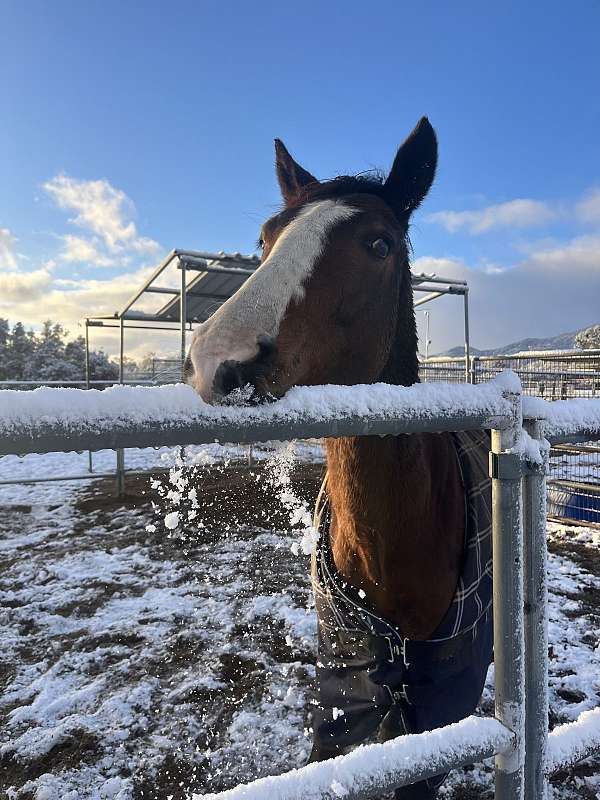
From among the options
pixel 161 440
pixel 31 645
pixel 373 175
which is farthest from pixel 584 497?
pixel 161 440

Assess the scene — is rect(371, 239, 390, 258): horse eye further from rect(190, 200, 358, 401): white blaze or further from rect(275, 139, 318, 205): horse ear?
rect(275, 139, 318, 205): horse ear

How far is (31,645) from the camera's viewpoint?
3.01m

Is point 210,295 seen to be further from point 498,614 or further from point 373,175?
point 498,614

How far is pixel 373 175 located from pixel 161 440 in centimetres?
143

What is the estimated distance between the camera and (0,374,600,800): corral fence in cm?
54

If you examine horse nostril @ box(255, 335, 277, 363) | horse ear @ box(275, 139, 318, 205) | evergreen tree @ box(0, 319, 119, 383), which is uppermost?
evergreen tree @ box(0, 319, 119, 383)

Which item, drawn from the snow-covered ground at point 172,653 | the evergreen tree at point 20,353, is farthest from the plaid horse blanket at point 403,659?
the evergreen tree at point 20,353

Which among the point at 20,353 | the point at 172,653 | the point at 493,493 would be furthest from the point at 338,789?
the point at 20,353

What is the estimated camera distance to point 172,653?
294 centimetres

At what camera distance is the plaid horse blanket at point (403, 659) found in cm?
154

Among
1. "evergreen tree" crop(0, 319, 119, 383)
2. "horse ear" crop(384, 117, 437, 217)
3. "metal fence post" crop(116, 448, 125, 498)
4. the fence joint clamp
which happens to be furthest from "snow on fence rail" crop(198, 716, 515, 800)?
"evergreen tree" crop(0, 319, 119, 383)

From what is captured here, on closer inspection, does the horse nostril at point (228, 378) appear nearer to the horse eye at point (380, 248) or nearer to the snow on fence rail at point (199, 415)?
the snow on fence rail at point (199, 415)

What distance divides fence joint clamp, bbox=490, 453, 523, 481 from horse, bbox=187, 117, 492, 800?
0.49 m

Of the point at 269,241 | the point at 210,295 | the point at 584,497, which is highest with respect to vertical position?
the point at 210,295
